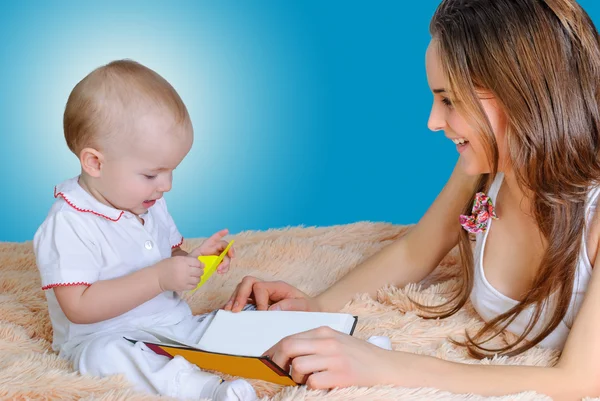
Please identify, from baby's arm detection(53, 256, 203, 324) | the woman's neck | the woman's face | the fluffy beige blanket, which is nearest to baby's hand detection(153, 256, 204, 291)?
baby's arm detection(53, 256, 203, 324)

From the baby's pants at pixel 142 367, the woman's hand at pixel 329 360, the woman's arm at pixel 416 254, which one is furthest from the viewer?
the woman's arm at pixel 416 254

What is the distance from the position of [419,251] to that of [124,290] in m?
0.73

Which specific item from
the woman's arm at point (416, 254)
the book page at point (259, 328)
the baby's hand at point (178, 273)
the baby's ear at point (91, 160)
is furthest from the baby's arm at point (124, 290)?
the woman's arm at point (416, 254)

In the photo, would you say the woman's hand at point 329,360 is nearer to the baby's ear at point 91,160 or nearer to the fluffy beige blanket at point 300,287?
the fluffy beige blanket at point 300,287

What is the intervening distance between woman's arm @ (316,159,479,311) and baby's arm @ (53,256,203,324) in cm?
43

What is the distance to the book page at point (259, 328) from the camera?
1.50 metres

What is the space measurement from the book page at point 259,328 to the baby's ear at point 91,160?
38 centimetres

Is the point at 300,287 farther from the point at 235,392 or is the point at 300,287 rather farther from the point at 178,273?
the point at 235,392

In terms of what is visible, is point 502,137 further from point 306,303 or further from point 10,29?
point 10,29

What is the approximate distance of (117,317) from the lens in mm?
1600

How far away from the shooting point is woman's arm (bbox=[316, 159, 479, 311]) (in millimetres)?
1883

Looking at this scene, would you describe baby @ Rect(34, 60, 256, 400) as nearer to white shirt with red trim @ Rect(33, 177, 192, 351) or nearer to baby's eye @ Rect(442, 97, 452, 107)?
white shirt with red trim @ Rect(33, 177, 192, 351)

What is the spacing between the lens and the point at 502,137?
1.54 meters

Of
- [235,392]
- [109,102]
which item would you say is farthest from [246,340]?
[109,102]
